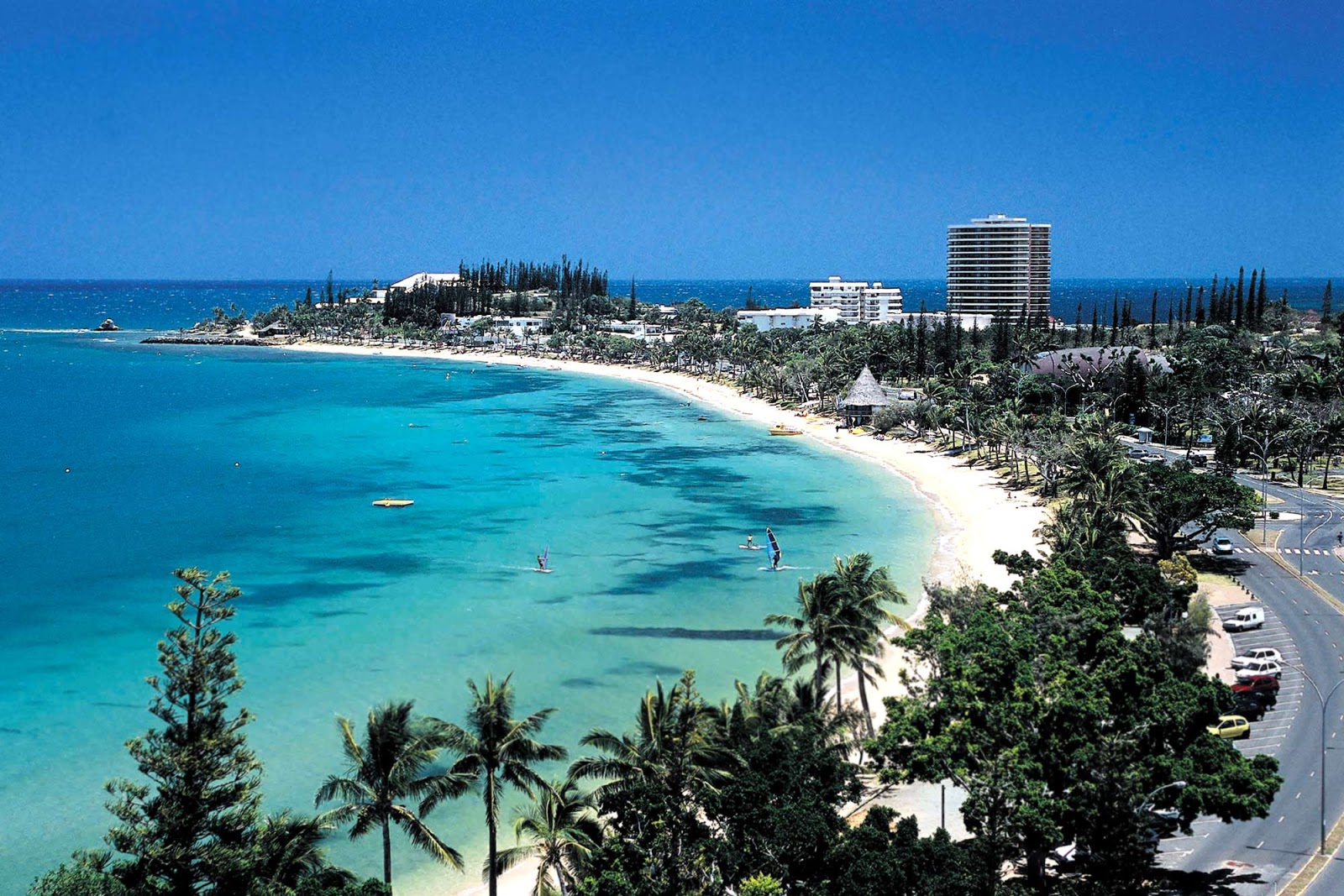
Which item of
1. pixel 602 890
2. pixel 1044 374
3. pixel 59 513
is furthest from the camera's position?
pixel 1044 374

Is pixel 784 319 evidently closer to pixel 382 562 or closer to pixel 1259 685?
pixel 382 562

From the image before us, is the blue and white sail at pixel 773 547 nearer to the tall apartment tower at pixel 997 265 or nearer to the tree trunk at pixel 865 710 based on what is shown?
the tree trunk at pixel 865 710

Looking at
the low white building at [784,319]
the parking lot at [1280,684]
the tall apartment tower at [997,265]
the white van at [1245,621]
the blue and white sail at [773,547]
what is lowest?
the blue and white sail at [773,547]

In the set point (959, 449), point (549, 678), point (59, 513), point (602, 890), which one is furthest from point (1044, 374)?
point (602, 890)

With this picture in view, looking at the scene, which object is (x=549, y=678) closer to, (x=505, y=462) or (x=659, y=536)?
(x=659, y=536)

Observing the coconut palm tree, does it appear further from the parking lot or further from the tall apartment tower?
the tall apartment tower

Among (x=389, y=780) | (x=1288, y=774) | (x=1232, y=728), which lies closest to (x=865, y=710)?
(x=1232, y=728)

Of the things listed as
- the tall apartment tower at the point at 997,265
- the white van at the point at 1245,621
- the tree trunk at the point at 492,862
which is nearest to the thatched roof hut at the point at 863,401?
the white van at the point at 1245,621
